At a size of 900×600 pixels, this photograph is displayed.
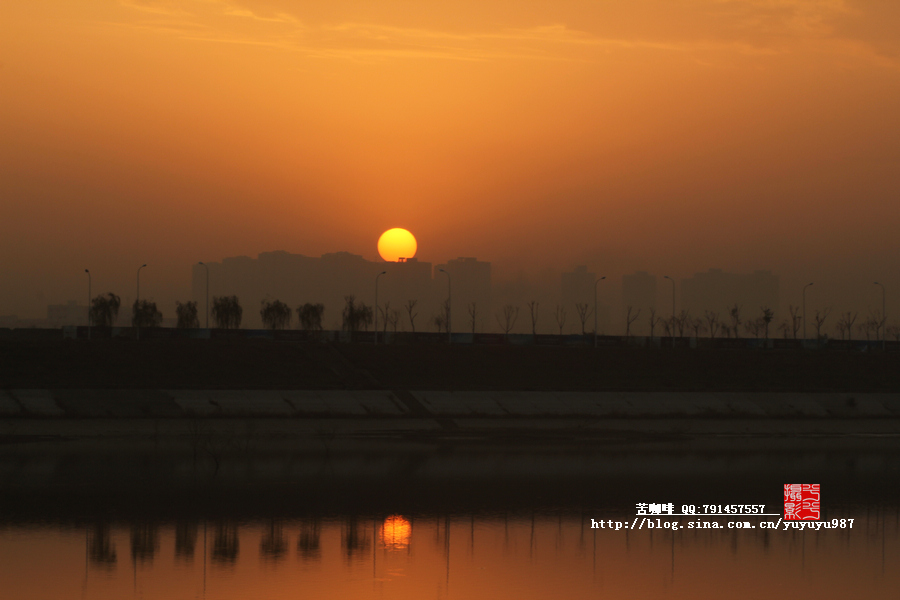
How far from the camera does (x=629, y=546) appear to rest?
A: 23219 mm

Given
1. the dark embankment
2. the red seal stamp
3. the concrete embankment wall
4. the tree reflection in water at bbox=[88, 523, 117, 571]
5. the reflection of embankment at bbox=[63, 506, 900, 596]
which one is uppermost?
the dark embankment

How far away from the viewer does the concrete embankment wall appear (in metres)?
54.9

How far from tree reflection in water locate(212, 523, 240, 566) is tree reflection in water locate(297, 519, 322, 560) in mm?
1485

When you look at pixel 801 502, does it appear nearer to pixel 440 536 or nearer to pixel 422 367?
pixel 440 536

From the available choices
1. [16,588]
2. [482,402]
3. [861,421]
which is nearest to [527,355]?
[482,402]

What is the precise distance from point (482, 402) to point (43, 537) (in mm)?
41894

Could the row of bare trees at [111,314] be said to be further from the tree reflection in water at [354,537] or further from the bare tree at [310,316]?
the tree reflection in water at [354,537]

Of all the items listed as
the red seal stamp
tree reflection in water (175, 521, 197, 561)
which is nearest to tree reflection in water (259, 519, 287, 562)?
tree reflection in water (175, 521, 197, 561)

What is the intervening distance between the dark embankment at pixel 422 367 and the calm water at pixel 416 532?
27.2 m

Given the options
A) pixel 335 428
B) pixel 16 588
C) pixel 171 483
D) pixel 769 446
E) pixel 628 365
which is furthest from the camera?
pixel 628 365

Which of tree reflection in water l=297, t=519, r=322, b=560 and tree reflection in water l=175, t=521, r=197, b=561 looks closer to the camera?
tree reflection in water l=175, t=521, r=197, b=561

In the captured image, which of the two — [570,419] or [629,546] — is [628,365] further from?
[629,546]

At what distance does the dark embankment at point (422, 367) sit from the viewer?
6694cm

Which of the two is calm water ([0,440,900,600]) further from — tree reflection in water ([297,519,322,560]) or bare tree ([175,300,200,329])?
bare tree ([175,300,200,329])
